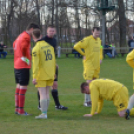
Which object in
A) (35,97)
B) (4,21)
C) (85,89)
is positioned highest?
(4,21)

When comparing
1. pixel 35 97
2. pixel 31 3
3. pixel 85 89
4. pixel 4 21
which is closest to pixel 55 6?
pixel 31 3

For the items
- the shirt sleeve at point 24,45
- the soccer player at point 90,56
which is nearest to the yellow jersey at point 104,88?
the soccer player at point 90,56

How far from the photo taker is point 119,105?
5.57 metres

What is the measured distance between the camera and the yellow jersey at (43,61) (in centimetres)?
538

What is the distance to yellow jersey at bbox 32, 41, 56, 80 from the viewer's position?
538 cm

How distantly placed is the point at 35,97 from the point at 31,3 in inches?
1038

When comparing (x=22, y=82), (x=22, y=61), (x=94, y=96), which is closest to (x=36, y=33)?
(x=22, y=61)

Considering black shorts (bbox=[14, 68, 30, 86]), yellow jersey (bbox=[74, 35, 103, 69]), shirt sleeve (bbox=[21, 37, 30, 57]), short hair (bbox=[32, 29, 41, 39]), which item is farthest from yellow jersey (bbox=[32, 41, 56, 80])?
yellow jersey (bbox=[74, 35, 103, 69])

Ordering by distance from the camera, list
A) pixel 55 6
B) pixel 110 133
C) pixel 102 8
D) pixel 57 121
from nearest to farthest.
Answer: pixel 110 133, pixel 57 121, pixel 102 8, pixel 55 6

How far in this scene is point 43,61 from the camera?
544 centimetres

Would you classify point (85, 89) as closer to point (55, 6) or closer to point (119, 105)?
point (119, 105)

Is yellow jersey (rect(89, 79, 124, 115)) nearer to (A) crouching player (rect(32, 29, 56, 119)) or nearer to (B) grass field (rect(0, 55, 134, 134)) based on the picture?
(B) grass field (rect(0, 55, 134, 134))

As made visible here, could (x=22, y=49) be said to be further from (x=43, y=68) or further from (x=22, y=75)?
(x=43, y=68)

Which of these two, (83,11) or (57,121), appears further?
(83,11)
